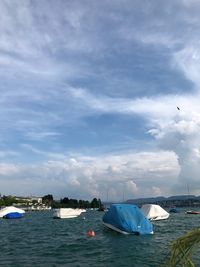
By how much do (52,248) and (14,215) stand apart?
92.6 meters

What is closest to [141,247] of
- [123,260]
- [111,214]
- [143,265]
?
[123,260]

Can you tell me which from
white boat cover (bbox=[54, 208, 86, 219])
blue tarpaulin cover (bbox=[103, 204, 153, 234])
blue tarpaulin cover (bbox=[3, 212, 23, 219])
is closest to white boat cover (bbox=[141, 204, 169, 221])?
blue tarpaulin cover (bbox=[103, 204, 153, 234])

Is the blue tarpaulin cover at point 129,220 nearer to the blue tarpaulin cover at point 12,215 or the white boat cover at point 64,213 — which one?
the white boat cover at point 64,213

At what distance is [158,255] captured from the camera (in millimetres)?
31797

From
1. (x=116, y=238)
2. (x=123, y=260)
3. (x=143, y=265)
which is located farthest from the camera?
(x=116, y=238)

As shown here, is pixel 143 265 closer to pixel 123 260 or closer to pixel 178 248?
pixel 123 260

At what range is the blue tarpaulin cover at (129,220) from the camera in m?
48.6

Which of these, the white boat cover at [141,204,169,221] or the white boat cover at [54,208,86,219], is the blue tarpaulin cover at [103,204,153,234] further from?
the white boat cover at [54,208,86,219]

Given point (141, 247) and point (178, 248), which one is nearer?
point (178, 248)

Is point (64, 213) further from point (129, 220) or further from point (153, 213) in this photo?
point (129, 220)

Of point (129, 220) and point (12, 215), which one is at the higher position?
point (12, 215)

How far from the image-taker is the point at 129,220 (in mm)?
49719

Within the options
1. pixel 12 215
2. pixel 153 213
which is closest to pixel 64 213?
pixel 12 215

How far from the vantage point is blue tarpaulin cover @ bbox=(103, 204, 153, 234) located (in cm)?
4859
